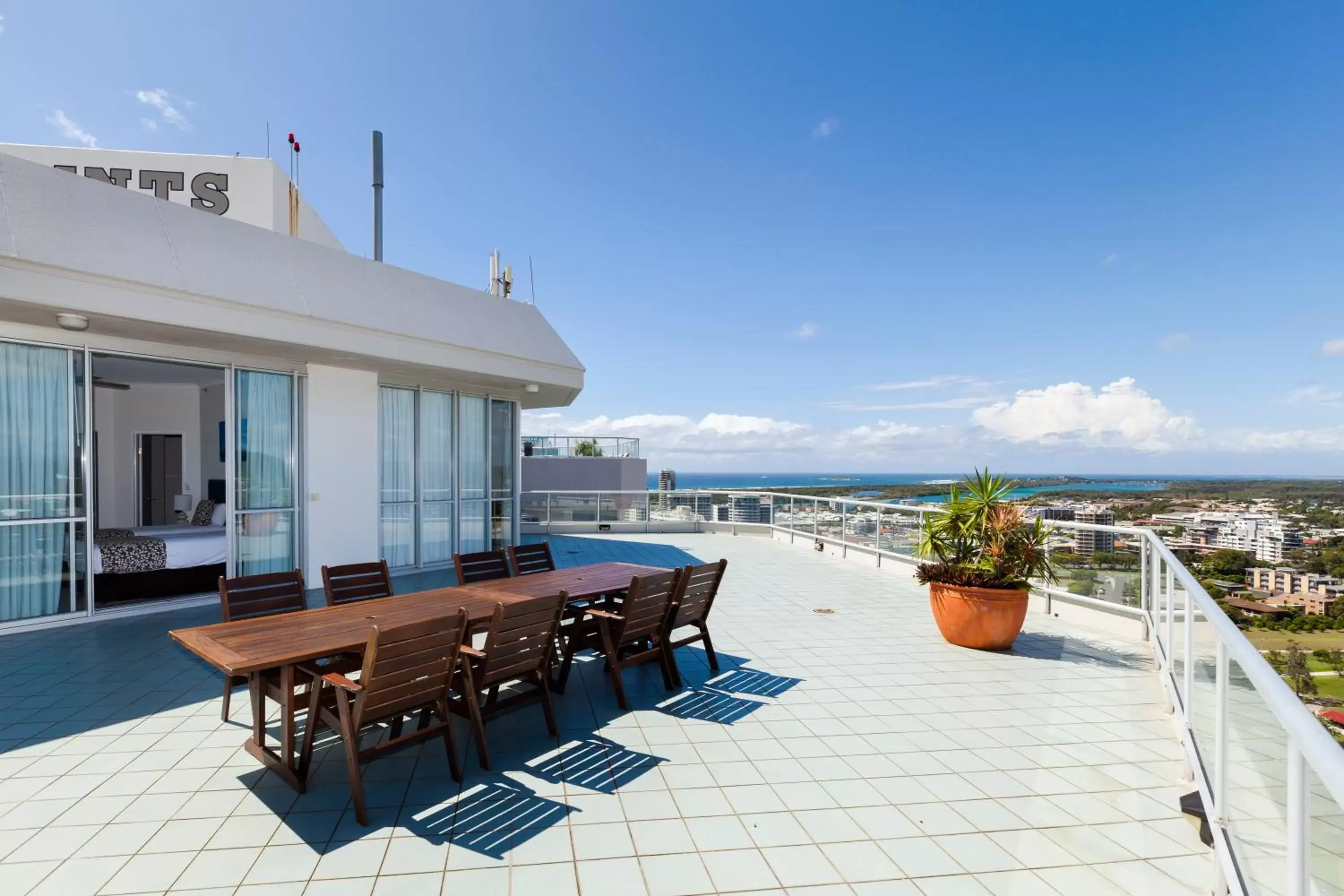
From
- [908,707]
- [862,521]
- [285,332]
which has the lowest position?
[908,707]

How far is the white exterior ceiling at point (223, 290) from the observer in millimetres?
4906

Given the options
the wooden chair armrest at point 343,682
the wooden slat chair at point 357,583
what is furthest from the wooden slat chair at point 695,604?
the wooden chair armrest at point 343,682

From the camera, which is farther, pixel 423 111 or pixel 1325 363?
pixel 1325 363

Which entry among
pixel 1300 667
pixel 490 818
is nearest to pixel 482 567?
pixel 490 818

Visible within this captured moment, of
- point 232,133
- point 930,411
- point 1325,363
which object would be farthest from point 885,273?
point 930,411

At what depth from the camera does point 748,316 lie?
26.6 meters

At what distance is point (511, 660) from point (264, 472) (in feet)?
18.0

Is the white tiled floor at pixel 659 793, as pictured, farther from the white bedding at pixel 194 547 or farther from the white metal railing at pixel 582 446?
the white metal railing at pixel 582 446

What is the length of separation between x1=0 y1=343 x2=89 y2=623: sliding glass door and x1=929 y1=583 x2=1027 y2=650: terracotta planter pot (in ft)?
27.2

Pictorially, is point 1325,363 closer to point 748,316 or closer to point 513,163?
point 748,316

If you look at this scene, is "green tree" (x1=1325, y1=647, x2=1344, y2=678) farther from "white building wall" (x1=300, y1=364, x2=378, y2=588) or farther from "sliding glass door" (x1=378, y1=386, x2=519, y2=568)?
"sliding glass door" (x1=378, y1=386, x2=519, y2=568)

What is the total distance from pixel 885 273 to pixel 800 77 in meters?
8.18

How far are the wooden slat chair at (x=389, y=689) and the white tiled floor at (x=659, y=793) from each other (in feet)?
0.78

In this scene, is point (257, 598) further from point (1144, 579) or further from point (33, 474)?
point (1144, 579)
